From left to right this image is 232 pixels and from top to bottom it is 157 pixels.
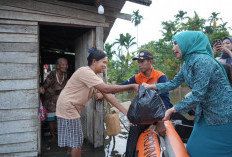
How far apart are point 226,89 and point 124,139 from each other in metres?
3.78

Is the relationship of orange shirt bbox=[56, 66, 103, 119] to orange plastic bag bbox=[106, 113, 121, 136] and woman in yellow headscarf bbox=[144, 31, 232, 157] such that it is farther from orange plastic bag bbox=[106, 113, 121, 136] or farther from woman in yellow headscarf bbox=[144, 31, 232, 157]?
woman in yellow headscarf bbox=[144, 31, 232, 157]

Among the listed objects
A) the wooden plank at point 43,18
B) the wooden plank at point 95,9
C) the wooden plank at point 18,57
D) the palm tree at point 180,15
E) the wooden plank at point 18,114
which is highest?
the palm tree at point 180,15

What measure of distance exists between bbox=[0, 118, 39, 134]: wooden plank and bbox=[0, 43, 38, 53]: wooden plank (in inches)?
52.3

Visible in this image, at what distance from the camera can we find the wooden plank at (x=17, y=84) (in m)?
3.48

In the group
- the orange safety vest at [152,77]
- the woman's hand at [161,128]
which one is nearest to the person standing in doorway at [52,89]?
the orange safety vest at [152,77]

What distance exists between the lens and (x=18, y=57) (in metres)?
3.59

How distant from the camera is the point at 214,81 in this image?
71.2 inches

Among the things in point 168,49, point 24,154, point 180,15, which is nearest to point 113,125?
point 24,154

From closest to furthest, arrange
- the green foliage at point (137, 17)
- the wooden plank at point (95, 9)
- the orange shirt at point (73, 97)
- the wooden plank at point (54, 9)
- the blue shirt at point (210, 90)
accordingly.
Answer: the blue shirt at point (210, 90) < the orange shirt at point (73, 97) < the wooden plank at point (54, 9) < the wooden plank at point (95, 9) < the green foliage at point (137, 17)

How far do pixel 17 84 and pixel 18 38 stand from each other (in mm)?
860

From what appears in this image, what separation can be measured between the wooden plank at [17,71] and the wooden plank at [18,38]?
0.45 m

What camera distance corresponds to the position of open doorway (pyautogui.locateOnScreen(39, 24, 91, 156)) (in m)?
4.83

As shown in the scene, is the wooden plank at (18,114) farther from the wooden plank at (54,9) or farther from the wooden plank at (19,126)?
the wooden plank at (54,9)

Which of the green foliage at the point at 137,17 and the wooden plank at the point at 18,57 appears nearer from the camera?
the wooden plank at the point at 18,57
